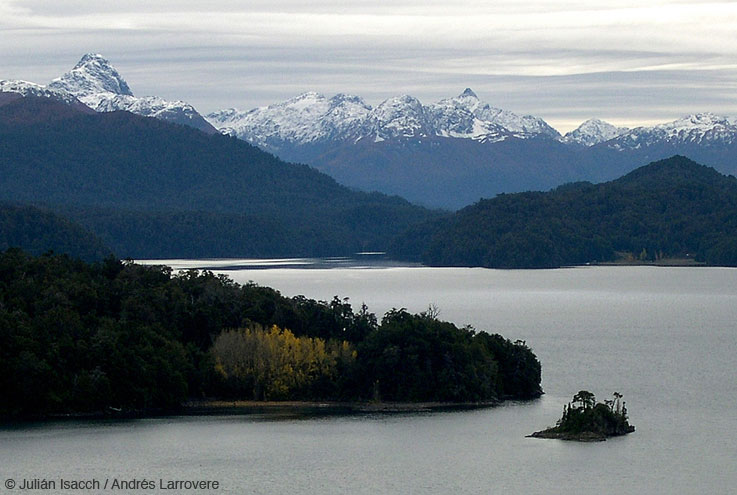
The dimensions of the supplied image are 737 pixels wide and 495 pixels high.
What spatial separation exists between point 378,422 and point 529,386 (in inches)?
486

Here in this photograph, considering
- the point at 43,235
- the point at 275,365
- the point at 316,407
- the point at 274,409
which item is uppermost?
the point at 43,235

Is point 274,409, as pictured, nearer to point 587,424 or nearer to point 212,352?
point 212,352

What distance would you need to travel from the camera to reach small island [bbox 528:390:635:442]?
220ft

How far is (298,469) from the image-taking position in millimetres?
61250

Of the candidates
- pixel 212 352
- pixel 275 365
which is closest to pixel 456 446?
pixel 275 365

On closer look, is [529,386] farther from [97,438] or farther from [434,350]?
[97,438]

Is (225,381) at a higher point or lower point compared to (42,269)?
lower

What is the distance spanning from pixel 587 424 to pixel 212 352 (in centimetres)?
2267

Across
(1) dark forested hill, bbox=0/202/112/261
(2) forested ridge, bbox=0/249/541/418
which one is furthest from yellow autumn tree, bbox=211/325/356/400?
(1) dark forested hill, bbox=0/202/112/261

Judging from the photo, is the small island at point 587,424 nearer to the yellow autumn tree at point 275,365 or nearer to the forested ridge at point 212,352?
the forested ridge at point 212,352

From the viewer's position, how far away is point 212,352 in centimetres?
8069

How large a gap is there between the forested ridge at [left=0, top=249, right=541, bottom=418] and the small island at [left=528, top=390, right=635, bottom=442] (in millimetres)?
10166

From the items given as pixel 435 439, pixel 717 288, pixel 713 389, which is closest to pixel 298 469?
pixel 435 439

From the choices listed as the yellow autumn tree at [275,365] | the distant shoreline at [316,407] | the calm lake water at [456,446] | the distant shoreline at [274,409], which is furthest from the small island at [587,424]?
the yellow autumn tree at [275,365]
